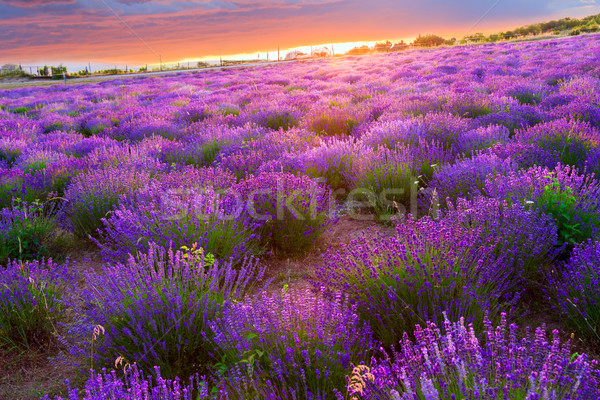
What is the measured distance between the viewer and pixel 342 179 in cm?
483

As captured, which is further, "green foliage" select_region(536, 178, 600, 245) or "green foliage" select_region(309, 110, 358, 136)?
"green foliage" select_region(309, 110, 358, 136)

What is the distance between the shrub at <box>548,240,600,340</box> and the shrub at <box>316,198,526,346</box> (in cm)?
28

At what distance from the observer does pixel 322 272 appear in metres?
2.49

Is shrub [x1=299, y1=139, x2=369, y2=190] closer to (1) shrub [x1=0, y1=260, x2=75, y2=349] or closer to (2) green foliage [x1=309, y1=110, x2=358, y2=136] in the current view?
(2) green foliage [x1=309, y1=110, x2=358, y2=136]

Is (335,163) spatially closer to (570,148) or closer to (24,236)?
(570,148)

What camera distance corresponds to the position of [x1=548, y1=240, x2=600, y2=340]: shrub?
79.0 inches

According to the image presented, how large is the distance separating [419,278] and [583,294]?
85 cm

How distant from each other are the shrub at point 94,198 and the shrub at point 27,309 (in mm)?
1144

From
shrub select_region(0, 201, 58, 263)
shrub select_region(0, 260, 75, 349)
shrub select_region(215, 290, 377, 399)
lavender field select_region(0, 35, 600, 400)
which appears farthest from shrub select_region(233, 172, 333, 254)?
shrub select_region(0, 201, 58, 263)

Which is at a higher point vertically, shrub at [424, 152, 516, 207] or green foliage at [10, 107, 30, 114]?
green foliage at [10, 107, 30, 114]

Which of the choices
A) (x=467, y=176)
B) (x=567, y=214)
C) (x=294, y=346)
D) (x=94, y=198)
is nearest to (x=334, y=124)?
(x=467, y=176)

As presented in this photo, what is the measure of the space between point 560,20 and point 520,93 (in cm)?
6830

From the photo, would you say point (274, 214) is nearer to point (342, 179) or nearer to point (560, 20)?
point (342, 179)

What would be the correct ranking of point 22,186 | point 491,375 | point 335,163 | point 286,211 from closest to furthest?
point 491,375 < point 286,211 < point 22,186 < point 335,163
